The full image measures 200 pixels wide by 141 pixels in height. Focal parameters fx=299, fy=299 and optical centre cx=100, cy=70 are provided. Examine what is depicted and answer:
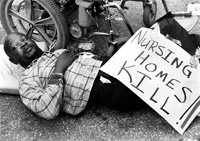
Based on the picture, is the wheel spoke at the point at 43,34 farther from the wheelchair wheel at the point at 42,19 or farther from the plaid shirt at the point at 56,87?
the plaid shirt at the point at 56,87

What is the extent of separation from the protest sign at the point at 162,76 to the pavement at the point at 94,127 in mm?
121

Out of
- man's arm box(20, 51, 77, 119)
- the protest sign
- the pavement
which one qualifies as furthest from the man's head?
the protest sign

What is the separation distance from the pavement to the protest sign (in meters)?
0.12

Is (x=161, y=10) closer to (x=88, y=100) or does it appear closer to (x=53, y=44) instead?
(x=53, y=44)

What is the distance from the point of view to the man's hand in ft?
6.87

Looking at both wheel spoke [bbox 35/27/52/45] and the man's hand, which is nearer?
the man's hand

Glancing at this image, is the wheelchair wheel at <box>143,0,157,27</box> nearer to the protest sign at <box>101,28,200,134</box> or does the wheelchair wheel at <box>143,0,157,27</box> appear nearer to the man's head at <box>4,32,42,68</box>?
the protest sign at <box>101,28,200,134</box>

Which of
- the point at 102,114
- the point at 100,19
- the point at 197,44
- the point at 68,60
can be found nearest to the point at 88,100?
the point at 102,114

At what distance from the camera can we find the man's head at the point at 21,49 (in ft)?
7.30

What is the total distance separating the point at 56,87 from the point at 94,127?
0.40 m

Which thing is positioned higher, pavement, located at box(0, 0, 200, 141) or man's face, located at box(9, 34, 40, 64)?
man's face, located at box(9, 34, 40, 64)

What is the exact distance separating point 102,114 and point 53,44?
2.40 ft

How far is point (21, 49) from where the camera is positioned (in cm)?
222

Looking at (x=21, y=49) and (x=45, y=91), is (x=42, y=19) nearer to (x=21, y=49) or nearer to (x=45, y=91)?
(x=21, y=49)
